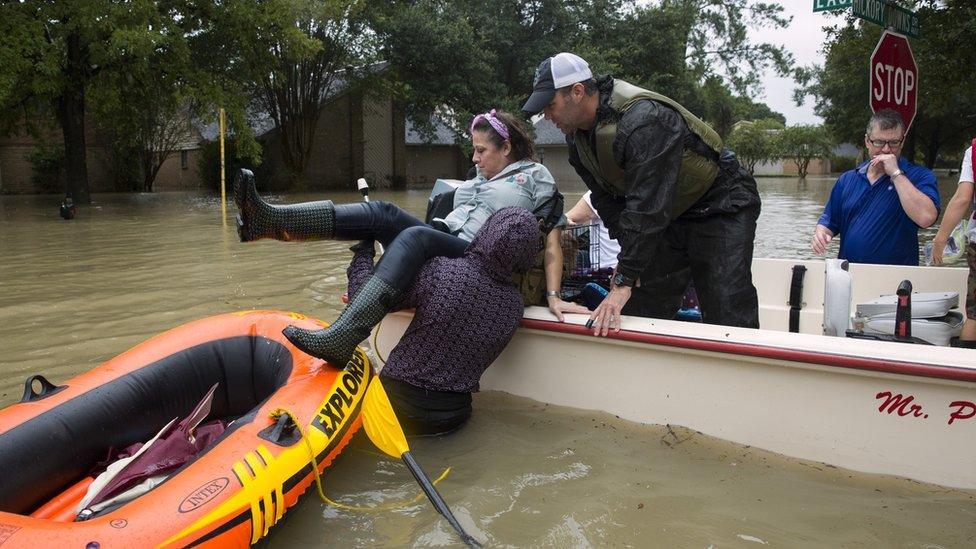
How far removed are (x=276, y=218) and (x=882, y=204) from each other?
10.4 ft

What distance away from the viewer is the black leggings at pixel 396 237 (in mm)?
2988

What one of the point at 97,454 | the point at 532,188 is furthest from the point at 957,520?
the point at 97,454

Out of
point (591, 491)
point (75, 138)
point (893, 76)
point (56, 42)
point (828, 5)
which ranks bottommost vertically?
point (591, 491)

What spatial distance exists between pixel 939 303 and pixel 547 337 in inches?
71.4

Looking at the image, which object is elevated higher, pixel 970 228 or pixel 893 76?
pixel 893 76

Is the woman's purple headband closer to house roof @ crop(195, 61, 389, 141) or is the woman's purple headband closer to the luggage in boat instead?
the luggage in boat

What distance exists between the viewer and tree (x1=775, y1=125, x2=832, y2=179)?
5184 centimetres

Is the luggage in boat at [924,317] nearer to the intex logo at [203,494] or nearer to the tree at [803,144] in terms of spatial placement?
the intex logo at [203,494]

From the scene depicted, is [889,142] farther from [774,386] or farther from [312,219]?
[312,219]

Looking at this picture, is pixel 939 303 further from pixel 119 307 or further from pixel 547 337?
pixel 119 307

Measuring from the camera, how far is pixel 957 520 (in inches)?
99.1

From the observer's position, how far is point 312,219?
124 inches

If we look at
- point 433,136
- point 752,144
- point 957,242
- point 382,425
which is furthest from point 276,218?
point 752,144

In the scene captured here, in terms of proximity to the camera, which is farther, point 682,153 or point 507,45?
point 507,45
